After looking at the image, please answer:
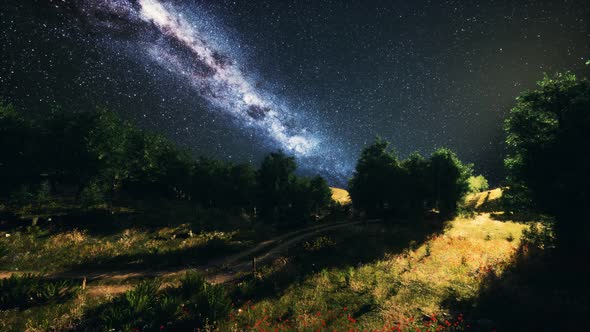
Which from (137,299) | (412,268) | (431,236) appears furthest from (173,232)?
(431,236)

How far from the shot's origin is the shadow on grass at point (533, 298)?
355 inches

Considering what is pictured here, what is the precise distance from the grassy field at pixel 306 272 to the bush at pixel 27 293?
131mm

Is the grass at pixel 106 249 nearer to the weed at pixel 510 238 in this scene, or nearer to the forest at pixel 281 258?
the forest at pixel 281 258

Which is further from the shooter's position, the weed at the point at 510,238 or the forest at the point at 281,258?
the weed at the point at 510,238

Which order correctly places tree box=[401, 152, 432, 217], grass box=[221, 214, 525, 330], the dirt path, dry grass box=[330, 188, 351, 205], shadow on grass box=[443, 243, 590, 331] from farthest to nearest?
1. dry grass box=[330, 188, 351, 205]
2. tree box=[401, 152, 432, 217]
3. the dirt path
4. grass box=[221, 214, 525, 330]
5. shadow on grass box=[443, 243, 590, 331]

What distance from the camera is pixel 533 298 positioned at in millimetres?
10508

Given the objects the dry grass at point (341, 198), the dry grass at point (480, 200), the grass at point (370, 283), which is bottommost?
the grass at point (370, 283)

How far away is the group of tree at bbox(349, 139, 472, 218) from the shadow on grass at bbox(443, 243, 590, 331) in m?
24.7

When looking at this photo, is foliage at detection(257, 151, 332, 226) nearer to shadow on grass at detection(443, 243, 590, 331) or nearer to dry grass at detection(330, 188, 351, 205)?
dry grass at detection(330, 188, 351, 205)

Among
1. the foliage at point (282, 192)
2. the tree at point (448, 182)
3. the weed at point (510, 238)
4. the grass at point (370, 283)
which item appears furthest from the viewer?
the foliage at point (282, 192)

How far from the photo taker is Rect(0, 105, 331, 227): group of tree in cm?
3121

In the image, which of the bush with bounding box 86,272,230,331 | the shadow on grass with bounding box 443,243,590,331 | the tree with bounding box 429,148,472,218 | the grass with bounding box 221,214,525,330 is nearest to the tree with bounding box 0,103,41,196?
the bush with bounding box 86,272,230,331

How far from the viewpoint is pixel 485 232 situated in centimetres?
2817

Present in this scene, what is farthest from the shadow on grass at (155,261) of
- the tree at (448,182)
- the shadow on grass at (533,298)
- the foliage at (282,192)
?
the tree at (448,182)
